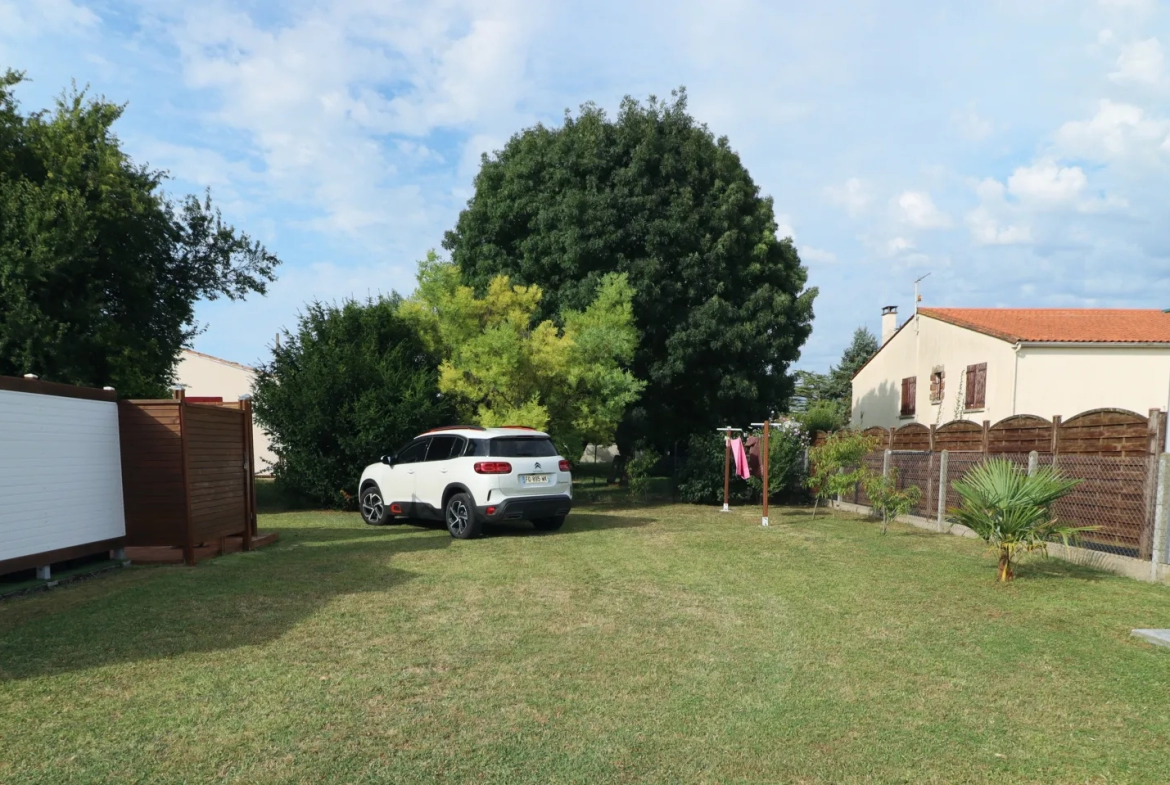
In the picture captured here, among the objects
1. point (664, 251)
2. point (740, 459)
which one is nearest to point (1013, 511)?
point (740, 459)

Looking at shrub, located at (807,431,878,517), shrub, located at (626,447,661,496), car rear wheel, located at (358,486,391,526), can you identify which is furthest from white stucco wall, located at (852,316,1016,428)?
car rear wheel, located at (358,486,391,526)

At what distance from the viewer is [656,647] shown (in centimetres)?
589

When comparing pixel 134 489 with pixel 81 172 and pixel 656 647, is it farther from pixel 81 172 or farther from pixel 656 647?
pixel 81 172

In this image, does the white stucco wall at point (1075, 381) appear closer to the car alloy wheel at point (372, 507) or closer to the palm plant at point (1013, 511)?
the palm plant at point (1013, 511)

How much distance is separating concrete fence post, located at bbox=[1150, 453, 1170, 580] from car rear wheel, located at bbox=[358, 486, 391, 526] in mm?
11117

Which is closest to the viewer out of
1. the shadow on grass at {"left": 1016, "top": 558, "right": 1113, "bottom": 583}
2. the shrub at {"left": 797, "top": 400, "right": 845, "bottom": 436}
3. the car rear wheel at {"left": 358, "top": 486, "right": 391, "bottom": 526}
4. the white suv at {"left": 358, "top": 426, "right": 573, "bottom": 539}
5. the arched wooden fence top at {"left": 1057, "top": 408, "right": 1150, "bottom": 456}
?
the shadow on grass at {"left": 1016, "top": 558, "right": 1113, "bottom": 583}

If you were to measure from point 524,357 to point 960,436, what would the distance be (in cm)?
857

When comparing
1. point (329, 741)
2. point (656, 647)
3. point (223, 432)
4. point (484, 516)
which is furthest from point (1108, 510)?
point (223, 432)

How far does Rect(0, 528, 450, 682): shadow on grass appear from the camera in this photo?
555 cm

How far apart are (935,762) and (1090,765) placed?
2.41 feet

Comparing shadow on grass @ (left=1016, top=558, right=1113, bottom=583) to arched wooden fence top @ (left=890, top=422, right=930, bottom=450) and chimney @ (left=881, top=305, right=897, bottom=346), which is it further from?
chimney @ (left=881, top=305, right=897, bottom=346)

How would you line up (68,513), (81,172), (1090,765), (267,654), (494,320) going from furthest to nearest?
(494,320)
(81,172)
(68,513)
(267,654)
(1090,765)

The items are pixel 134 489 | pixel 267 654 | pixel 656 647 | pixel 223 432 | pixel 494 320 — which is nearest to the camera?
pixel 267 654

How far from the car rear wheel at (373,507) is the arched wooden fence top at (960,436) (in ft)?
33.4
